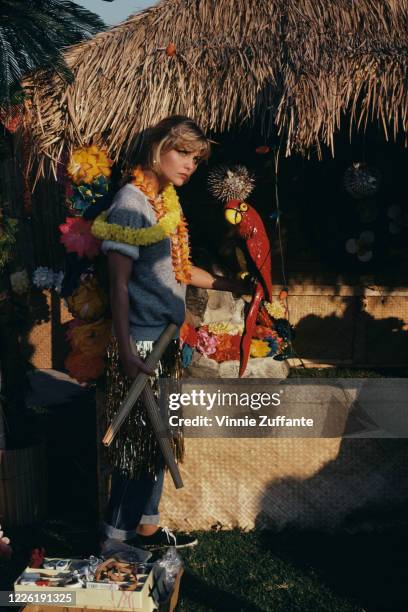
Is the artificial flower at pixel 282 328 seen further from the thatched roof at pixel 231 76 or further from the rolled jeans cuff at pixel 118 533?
the rolled jeans cuff at pixel 118 533

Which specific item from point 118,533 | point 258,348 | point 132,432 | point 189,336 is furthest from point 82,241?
point 258,348

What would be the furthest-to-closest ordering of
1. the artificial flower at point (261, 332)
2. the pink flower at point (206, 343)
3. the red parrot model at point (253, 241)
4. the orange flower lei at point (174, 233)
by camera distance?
the artificial flower at point (261, 332)
the pink flower at point (206, 343)
the red parrot model at point (253, 241)
the orange flower lei at point (174, 233)

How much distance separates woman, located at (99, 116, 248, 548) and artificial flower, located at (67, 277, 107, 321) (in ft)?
1.35

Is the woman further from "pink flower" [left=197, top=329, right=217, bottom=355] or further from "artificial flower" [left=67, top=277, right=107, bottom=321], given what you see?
"pink flower" [left=197, top=329, right=217, bottom=355]

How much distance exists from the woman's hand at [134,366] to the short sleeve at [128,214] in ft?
1.31

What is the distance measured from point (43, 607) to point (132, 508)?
0.65 m

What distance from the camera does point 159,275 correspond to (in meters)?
3.16

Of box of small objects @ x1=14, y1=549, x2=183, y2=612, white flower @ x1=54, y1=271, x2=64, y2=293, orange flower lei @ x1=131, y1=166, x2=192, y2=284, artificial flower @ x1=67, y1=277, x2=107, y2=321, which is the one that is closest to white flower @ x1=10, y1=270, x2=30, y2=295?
white flower @ x1=54, y1=271, x2=64, y2=293

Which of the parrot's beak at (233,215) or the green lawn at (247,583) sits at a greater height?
the parrot's beak at (233,215)

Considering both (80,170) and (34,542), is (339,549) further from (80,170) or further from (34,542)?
(80,170)

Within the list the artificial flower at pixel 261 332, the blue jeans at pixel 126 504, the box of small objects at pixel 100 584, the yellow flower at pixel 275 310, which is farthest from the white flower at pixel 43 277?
the box of small objects at pixel 100 584

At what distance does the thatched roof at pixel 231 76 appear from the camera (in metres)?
4.20

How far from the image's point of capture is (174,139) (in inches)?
123

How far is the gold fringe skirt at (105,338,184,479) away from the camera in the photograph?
330cm
